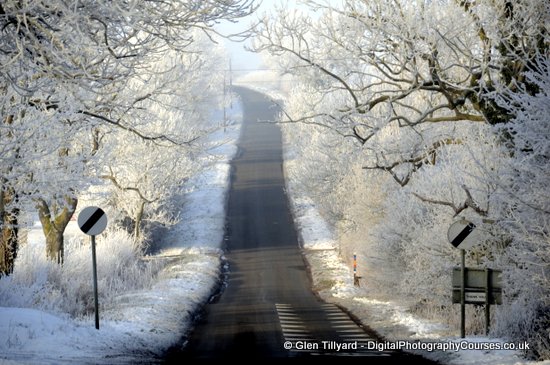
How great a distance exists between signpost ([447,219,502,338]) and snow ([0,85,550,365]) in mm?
787

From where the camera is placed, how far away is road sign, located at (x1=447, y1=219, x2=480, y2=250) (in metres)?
14.9

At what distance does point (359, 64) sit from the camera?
1460 centimetres

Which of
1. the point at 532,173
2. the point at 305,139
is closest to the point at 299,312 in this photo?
the point at 532,173

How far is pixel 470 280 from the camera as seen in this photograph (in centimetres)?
1527

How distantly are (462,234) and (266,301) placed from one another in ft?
49.2

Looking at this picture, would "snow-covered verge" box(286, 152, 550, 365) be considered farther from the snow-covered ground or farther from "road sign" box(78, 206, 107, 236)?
"road sign" box(78, 206, 107, 236)

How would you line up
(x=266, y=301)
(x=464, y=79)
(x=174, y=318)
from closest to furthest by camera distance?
(x=464, y=79) → (x=174, y=318) → (x=266, y=301)

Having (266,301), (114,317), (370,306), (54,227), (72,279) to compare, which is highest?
(54,227)

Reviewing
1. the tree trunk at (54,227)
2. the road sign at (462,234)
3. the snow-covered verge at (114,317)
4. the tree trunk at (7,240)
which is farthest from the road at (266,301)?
the tree trunk at (54,227)

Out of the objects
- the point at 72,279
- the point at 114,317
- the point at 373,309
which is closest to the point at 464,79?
the point at 114,317

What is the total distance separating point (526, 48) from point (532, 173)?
2.51m

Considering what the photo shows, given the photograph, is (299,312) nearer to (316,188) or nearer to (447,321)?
(447,321)

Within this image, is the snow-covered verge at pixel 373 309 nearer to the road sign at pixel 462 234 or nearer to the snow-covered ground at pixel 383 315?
the snow-covered ground at pixel 383 315

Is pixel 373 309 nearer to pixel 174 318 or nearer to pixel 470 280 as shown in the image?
pixel 174 318
